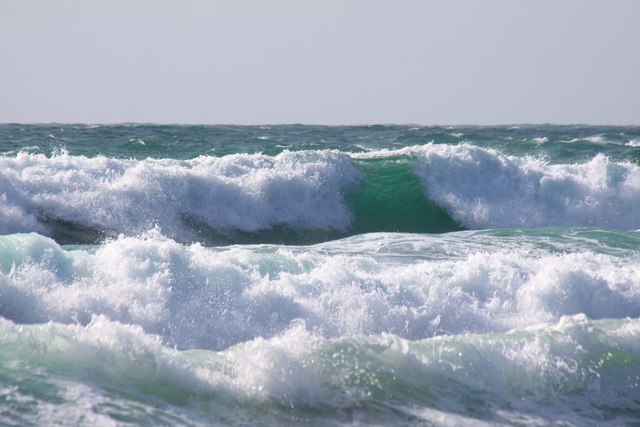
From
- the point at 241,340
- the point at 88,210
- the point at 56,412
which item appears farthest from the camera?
the point at 88,210

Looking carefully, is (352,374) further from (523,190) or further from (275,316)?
(523,190)

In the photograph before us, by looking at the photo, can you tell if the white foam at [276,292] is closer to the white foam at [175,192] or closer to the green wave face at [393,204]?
the white foam at [175,192]

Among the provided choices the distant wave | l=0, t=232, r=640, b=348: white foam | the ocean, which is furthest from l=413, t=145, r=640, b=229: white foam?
l=0, t=232, r=640, b=348: white foam

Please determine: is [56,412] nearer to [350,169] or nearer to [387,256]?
[387,256]

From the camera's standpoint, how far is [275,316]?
750cm

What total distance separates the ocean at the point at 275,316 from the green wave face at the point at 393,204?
1367 millimetres

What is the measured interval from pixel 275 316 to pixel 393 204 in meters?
10.4

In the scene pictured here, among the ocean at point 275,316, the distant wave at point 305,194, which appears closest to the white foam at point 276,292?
the ocean at point 275,316

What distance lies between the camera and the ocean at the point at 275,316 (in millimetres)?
5324

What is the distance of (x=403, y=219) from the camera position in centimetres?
1730

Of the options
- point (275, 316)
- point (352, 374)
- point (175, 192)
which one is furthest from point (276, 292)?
point (175, 192)

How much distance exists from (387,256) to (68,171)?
6091 millimetres

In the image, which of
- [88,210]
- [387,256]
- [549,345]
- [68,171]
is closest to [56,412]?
[549,345]

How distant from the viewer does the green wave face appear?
16891 millimetres
